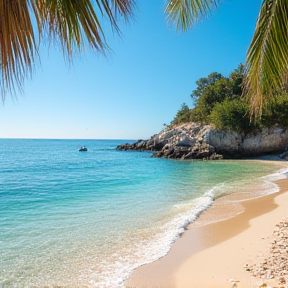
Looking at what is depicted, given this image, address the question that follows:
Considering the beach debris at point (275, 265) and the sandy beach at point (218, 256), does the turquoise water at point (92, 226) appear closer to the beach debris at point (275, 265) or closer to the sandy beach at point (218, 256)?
the sandy beach at point (218, 256)

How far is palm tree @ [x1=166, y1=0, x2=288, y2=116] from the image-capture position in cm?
262

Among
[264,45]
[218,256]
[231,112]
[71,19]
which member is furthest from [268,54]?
[231,112]

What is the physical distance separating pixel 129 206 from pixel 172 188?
4.48 m

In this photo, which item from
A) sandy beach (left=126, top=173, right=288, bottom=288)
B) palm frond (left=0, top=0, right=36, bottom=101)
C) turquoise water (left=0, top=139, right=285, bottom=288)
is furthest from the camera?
turquoise water (left=0, top=139, right=285, bottom=288)

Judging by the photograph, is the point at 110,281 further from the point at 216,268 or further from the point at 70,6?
the point at 70,6

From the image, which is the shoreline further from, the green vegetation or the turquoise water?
Answer: the green vegetation

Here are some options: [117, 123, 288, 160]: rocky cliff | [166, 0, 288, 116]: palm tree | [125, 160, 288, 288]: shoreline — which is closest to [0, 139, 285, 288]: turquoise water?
[125, 160, 288, 288]: shoreline

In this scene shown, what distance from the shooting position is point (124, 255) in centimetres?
605

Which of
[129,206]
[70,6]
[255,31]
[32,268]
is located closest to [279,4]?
[255,31]

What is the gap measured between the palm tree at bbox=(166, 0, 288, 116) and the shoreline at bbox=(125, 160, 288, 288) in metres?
3.18

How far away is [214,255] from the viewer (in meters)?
5.81

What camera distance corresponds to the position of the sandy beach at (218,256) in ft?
15.3

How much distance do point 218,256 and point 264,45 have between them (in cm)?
467

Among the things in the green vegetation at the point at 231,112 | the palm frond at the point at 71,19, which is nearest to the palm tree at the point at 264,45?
the palm frond at the point at 71,19
